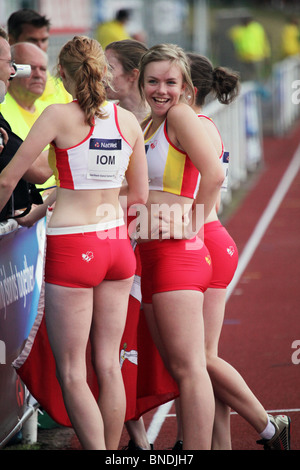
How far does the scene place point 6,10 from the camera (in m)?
17.9

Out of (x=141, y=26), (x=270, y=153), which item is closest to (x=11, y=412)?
(x=270, y=153)

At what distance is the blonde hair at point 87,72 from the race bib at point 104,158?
0.33 feet

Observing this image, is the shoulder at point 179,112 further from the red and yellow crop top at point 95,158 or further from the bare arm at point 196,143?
the red and yellow crop top at point 95,158

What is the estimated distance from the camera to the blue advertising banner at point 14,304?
384cm

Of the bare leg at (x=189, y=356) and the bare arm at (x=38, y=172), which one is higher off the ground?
the bare arm at (x=38, y=172)

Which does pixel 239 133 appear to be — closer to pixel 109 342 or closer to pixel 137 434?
pixel 137 434

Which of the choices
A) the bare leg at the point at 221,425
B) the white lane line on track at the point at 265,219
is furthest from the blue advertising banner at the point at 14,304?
the white lane line on track at the point at 265,219

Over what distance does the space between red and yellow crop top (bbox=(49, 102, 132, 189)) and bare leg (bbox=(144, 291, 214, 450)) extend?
620mm

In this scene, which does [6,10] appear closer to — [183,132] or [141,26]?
[141,26]

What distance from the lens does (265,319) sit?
7.01 meters

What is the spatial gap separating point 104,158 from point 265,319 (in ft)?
12.9

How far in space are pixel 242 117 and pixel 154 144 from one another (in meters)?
10.5

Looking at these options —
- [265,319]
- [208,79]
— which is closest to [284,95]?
[265,319]

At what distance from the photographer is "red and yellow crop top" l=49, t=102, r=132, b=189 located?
3363 mm
